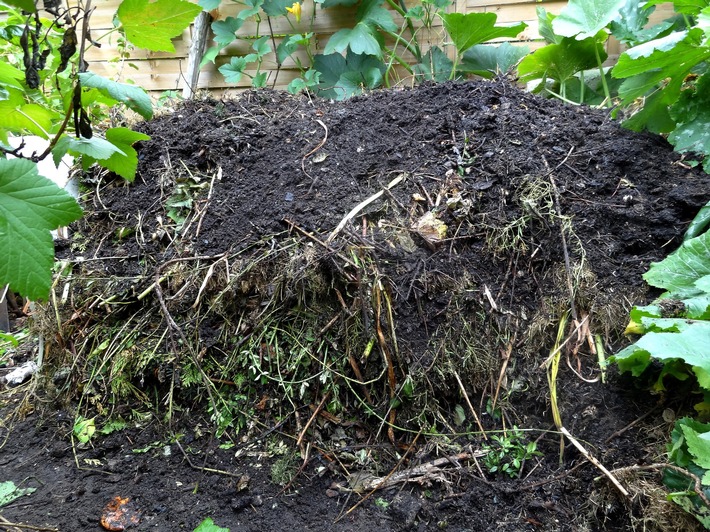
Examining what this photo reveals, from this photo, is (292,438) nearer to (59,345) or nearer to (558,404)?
(558,404)

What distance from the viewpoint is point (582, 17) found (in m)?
2.35

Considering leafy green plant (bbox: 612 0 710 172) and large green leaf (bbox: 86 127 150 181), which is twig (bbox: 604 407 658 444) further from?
large green leaf (bbox: 86 127 150 181)

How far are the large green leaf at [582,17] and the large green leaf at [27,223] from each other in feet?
7.37

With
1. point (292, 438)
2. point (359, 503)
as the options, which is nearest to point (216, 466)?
point (292, 438)

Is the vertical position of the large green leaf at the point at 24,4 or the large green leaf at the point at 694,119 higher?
the large green leaf at the point at 24,4

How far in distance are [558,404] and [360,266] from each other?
767 millimetres

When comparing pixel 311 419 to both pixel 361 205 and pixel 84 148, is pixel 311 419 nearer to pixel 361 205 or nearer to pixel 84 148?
pixel 361 205

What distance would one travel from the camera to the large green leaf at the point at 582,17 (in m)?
2.30

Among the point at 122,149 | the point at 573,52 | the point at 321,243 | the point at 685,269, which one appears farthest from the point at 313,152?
the point at 573,52

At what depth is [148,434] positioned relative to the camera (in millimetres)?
1672

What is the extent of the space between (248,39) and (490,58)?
1.83 meters

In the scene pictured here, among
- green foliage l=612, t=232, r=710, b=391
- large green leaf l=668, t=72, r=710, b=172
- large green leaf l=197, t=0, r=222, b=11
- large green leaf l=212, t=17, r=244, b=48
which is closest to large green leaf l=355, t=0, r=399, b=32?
large green leaf l=212, t=17, r=244, b=48

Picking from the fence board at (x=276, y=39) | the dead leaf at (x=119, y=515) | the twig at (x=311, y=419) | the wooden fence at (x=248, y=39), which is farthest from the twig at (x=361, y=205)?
the fence board at (x=276, y=39)

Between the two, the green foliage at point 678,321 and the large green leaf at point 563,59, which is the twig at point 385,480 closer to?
the green foliage at point 678,321
